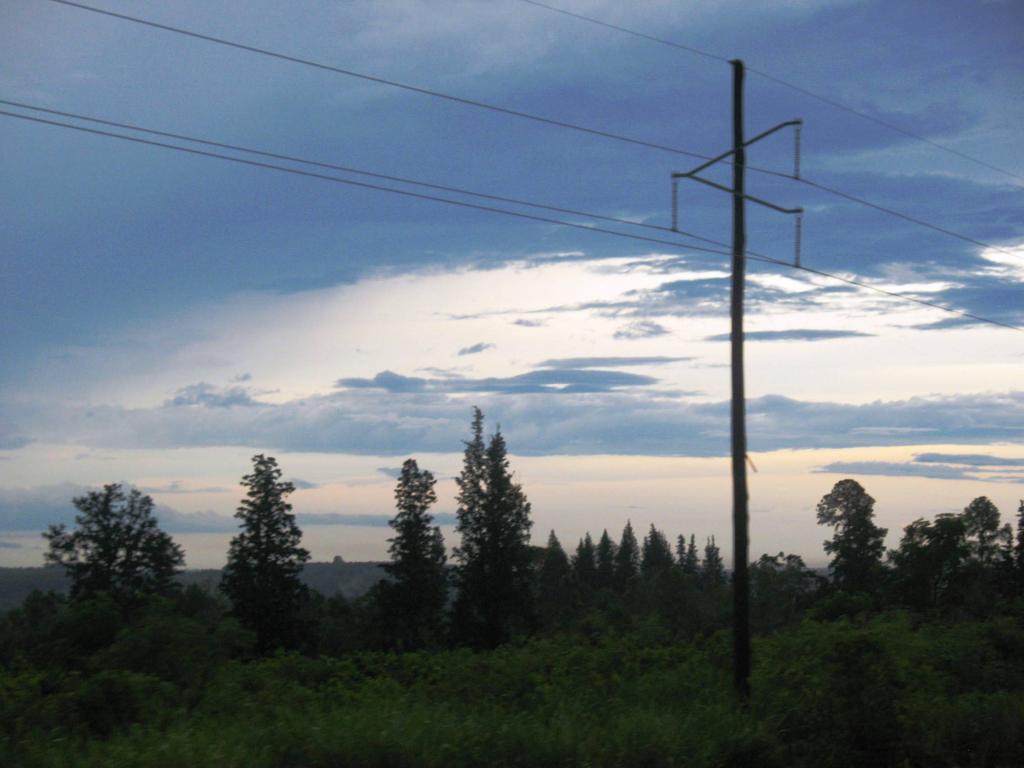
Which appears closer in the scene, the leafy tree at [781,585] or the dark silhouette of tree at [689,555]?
the leafy tree at [781,585]

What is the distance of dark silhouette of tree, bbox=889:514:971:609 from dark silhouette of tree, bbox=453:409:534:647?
21668mm

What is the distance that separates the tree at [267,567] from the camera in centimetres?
4366

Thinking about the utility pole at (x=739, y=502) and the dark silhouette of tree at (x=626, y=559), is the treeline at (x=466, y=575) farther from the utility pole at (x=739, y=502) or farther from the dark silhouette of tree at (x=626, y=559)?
the dark silhouette of tree at (x=626, y=559)

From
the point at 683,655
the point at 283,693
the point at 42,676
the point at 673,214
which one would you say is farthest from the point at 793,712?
the point at 42,676

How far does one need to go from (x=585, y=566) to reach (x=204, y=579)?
7862 cm

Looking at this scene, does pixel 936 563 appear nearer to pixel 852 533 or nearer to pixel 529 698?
pixel 852 533

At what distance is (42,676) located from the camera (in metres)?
11.7

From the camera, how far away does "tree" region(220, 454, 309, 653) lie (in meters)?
43.7

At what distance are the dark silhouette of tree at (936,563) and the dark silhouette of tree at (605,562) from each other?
2932 inches

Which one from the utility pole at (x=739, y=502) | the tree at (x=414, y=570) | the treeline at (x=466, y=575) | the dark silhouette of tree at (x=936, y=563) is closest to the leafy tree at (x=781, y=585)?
the treeline at (x=466, y=575)

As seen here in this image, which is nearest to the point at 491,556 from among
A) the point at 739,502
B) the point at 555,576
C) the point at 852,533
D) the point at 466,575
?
the point at 466,575

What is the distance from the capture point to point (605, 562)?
430ft

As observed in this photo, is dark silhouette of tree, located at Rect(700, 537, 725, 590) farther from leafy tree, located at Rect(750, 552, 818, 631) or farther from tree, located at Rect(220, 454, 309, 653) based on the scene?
tree, located at Rect(220, 454, 309, 653)

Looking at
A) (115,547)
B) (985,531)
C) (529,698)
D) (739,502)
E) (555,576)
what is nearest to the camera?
(529,698)
